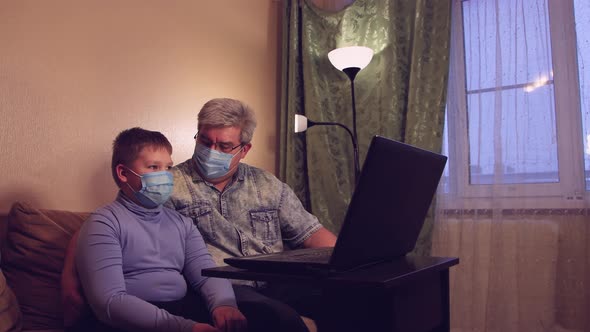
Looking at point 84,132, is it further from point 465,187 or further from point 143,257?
point 465,187

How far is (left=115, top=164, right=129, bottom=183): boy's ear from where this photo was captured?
138cm

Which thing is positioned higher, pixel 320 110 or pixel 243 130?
pixel 320 110

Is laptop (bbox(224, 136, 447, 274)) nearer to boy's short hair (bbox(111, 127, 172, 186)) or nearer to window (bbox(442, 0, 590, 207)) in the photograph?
boy's short hair (bbox(111, 127, 172, 186))

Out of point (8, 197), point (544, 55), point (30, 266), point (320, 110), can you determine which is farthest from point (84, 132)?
point (544, 55)

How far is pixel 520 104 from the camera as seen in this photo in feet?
7.11

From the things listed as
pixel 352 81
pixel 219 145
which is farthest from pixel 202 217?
pixel 352 81

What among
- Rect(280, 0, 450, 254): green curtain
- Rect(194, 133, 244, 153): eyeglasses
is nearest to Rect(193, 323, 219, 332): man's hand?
Rect(194, 133, 244, 153): eyeglasses

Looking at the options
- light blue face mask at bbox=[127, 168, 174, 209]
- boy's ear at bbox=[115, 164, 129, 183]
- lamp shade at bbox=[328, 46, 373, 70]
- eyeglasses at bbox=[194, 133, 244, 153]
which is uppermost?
lamp shade at bbox=[328, 46, 373, 70]

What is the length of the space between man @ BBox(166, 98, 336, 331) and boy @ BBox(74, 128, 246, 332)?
0.14m

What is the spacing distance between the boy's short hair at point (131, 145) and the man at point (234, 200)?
244mm

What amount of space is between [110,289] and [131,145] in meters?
0.43

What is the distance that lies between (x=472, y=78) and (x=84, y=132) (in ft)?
5.76

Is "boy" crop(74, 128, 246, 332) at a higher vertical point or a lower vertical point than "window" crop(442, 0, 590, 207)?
lower

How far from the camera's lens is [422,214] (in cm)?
117
